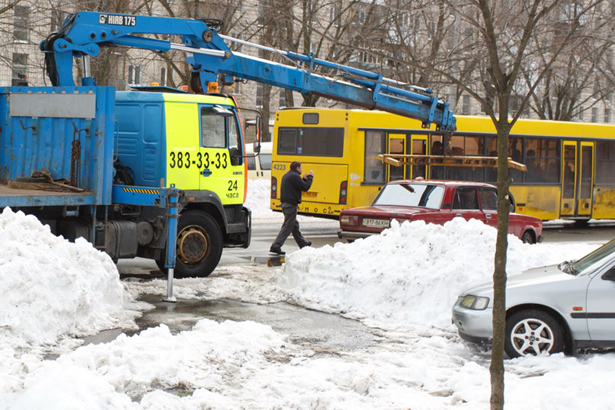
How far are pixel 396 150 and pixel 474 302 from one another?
13191 millimetres

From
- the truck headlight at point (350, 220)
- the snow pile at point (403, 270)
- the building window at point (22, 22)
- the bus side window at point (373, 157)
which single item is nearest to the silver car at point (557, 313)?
the snow pile at point (403, 270)

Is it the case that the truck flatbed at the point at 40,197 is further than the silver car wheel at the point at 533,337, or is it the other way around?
the truck flatbed at the point at 40,197

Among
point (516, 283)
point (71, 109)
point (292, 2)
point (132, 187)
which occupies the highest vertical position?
point (292, 2)

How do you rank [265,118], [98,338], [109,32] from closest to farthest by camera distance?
[98,338], [109,32], [265,118]

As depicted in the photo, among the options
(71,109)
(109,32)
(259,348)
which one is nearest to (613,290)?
(259,348)

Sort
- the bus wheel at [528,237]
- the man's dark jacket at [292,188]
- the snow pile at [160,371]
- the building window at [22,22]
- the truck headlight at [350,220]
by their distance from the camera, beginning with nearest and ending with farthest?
the snow pile at [160,371]
the truck headlight at [350,220]
the man's dark jacket at [292,188]
the bus wheel at [528,237]
the building window at [22,22]

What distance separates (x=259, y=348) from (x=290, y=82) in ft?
27.2

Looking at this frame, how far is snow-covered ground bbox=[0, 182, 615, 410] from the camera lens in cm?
668

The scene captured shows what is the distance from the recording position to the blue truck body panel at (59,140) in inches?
458

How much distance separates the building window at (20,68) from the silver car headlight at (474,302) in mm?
7314

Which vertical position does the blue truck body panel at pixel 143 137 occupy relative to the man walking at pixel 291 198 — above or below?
above

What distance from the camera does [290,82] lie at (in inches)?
625

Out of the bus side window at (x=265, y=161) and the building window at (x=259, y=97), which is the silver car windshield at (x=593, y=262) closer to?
the bus side window at (x=265, y=161)

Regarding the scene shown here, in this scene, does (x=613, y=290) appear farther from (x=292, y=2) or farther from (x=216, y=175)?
(x=292, y=2)
